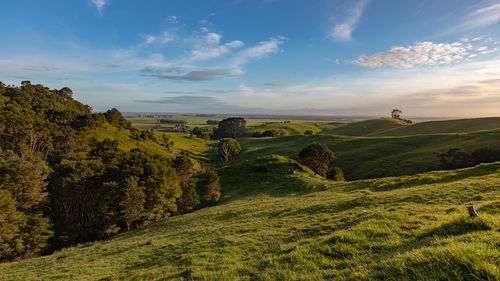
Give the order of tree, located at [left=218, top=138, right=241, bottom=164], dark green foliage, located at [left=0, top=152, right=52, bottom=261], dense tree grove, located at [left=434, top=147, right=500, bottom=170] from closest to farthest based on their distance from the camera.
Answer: dark green foliage, located at [left=0, top=152, right=52, bottom=261] < dense tree grove, located at [left=434, top=147, right=500, bottom=170] < tree, located at [left=218, top=138, right=241, bottom=164]

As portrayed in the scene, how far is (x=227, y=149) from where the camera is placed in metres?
123

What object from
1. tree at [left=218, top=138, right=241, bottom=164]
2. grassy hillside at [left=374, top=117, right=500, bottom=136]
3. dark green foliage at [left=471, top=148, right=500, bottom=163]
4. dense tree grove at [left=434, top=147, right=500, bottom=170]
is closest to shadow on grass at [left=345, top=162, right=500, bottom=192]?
dense tree grove at [left=434, top=147, right=500, bottom=170]

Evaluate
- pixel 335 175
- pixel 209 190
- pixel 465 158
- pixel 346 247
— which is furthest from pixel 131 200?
pixel 465 158

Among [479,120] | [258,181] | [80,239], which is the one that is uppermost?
[479,120]

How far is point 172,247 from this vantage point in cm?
1733

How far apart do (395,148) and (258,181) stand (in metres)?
67.0

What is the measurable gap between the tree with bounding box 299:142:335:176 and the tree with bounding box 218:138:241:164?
5854 cm

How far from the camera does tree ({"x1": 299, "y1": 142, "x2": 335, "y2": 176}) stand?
63812mm

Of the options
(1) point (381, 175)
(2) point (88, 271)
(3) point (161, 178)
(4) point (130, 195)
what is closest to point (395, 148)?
(1) point (381, 175)

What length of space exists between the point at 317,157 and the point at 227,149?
68249 millimetres

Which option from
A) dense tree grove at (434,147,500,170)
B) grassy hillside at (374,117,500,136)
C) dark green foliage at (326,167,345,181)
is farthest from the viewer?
grassy hillside at (374,117,500,136)

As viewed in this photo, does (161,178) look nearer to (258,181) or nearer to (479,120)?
(258,181)

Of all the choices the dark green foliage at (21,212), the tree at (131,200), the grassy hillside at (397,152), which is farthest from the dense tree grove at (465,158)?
the dark green foliage at (21,212)

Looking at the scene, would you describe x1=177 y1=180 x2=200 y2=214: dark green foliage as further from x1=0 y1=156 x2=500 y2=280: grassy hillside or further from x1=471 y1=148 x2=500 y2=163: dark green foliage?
x1=471 y1=148 x2=500 y2=163: dark green foliage
